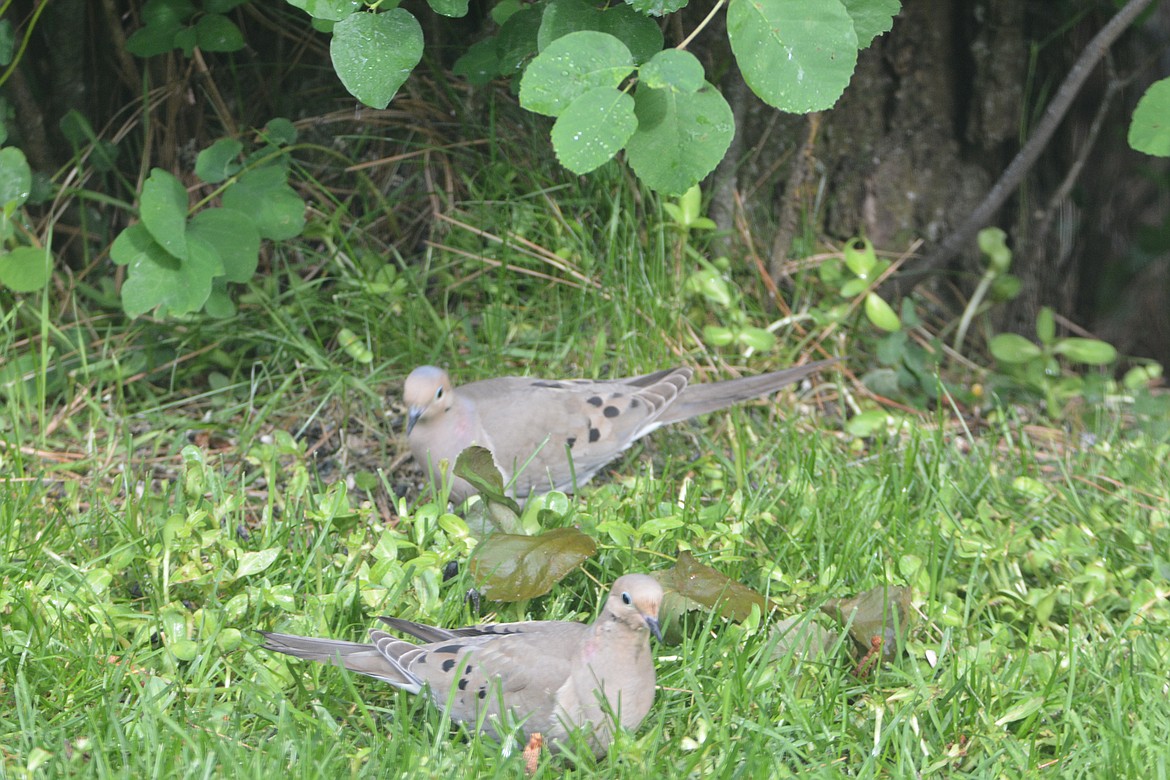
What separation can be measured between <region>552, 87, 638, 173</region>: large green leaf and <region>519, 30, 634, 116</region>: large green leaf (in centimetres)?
3

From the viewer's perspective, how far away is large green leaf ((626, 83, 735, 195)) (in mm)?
2896

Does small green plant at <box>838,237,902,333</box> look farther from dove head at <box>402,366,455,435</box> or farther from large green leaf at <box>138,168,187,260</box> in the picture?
large green leaf at <box>138,168,187,260</box>

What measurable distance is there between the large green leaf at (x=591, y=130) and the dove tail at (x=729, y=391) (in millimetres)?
1578

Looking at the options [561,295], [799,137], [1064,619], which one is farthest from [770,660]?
[799,137]

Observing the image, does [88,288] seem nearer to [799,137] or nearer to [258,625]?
[258,625]

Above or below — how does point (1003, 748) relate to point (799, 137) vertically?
below

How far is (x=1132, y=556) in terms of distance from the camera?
360cm

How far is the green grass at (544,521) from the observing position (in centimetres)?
271

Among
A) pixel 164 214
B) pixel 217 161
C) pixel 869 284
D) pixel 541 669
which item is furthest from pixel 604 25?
pixel 869 284

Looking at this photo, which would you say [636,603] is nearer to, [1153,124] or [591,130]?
[591,130]

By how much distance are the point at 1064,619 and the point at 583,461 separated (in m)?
1.52

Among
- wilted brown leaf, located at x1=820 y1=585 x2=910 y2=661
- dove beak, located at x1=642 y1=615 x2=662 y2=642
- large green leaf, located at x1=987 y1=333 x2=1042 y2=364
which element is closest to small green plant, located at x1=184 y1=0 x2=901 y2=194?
dove beak, located at x1=642 y1=615 x2=662 y2=642

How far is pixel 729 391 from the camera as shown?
13.9ft

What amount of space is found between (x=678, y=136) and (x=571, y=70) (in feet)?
1.02
